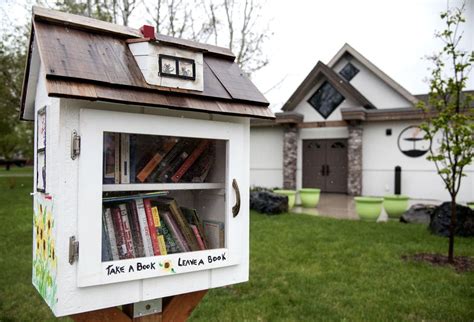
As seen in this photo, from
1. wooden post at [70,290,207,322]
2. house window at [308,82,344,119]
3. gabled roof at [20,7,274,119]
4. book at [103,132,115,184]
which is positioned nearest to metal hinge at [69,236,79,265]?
book at [103,132,115,184]

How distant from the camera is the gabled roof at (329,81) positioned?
1334 centimetres

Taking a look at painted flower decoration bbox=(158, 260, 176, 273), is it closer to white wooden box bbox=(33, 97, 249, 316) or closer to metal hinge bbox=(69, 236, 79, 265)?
white wooden box bbox=(33, 97, 249, 316)

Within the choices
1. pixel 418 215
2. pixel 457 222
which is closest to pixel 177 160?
pixel 457 222

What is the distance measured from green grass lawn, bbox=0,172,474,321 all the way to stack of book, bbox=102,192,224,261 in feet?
6.31

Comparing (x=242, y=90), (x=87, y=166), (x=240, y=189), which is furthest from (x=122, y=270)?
(x=242, y=90)

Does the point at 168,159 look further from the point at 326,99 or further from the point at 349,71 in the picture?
the point at 349,71

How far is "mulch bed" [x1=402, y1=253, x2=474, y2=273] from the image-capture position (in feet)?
15.8

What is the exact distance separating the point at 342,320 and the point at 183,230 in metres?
2.20

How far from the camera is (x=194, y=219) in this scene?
1.61 m

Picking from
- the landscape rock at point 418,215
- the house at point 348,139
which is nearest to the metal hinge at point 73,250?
the landscape rock at point 418,215

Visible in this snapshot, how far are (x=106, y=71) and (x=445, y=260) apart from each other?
202 inches

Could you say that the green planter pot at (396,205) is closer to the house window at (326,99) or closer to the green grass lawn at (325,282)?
the green grass lawn at (325,282)

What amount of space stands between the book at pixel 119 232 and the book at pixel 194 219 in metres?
0.27

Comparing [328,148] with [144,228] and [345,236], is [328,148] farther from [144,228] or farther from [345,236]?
[144,228]
